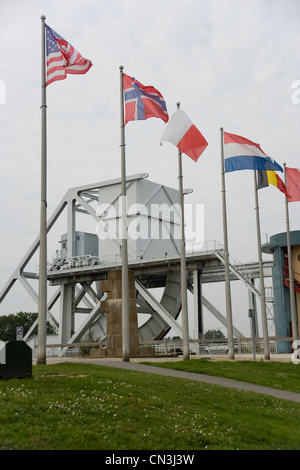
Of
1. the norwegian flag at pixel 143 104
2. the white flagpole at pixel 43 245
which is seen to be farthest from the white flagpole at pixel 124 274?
the white flagpole at pixel 43 245

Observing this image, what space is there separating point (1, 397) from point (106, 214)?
49.0m

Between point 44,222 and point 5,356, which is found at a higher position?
point 44,222

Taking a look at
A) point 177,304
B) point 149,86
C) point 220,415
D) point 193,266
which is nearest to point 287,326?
point 193,266

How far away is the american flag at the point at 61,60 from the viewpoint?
22.3 metres

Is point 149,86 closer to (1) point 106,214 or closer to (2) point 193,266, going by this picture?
(2) point 193,266

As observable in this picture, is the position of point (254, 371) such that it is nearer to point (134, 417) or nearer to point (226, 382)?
point (226, 382)

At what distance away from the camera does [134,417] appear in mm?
11180

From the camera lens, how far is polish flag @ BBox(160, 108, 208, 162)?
26.2 meters

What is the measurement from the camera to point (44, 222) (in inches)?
856

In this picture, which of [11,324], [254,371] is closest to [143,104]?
[254,371]

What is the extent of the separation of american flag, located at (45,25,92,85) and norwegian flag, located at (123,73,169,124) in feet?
11.4

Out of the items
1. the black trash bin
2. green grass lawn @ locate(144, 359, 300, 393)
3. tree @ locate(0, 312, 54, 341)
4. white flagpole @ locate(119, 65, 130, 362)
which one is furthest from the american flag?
tree @ locate(0, 312, 54, 341)

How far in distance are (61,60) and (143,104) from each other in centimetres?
462

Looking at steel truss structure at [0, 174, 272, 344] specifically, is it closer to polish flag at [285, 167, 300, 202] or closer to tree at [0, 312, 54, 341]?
polish flag at [285, 167, 300, 202]
